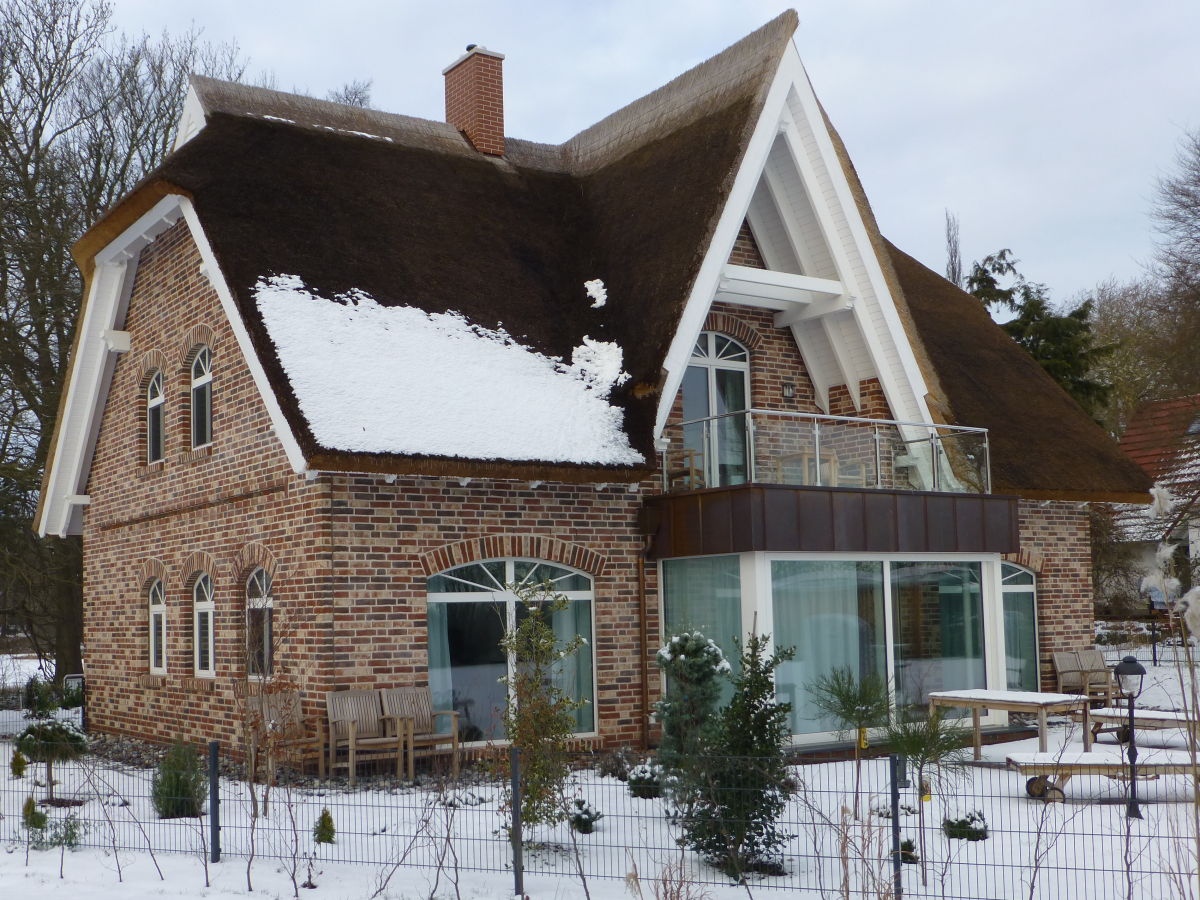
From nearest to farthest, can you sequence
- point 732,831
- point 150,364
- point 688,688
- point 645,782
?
1. point 732,831
2. point 688,688
3. point 645,782
4. point 150,364

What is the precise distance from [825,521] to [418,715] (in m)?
4.58

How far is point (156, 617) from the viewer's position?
52.3 ft

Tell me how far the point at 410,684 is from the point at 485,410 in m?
2.80

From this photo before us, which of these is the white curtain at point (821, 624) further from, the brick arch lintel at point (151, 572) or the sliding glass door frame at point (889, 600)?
the brick arch lintel at point (151, 572)

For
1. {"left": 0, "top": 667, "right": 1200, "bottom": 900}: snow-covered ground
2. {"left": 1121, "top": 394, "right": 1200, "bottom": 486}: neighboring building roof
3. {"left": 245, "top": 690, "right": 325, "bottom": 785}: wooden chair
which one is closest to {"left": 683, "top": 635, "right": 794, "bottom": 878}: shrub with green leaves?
{"left": 0, "top": 667, "right": 1200, "bottom": 900}: snow-covered ground

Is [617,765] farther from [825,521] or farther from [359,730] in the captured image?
[825,521]

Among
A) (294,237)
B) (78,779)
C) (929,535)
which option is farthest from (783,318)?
(78,779)

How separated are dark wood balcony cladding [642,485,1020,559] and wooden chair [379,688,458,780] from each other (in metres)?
3.10

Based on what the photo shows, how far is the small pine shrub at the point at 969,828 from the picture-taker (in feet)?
28.6

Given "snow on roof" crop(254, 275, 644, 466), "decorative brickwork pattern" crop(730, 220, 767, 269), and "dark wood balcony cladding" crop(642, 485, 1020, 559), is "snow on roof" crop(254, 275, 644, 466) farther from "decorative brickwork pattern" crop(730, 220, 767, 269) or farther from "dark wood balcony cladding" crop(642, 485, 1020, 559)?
"decorative brickwork pattern" crop(730, 220, 767, 269)

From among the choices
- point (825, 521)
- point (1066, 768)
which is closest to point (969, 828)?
point (1066, 768)

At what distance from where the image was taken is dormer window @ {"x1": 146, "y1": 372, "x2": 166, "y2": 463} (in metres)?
15.9

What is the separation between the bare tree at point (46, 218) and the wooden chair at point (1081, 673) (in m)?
15.3

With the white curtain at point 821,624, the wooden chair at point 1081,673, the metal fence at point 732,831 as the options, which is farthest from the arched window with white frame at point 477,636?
the wooden chair at point 1081,673
